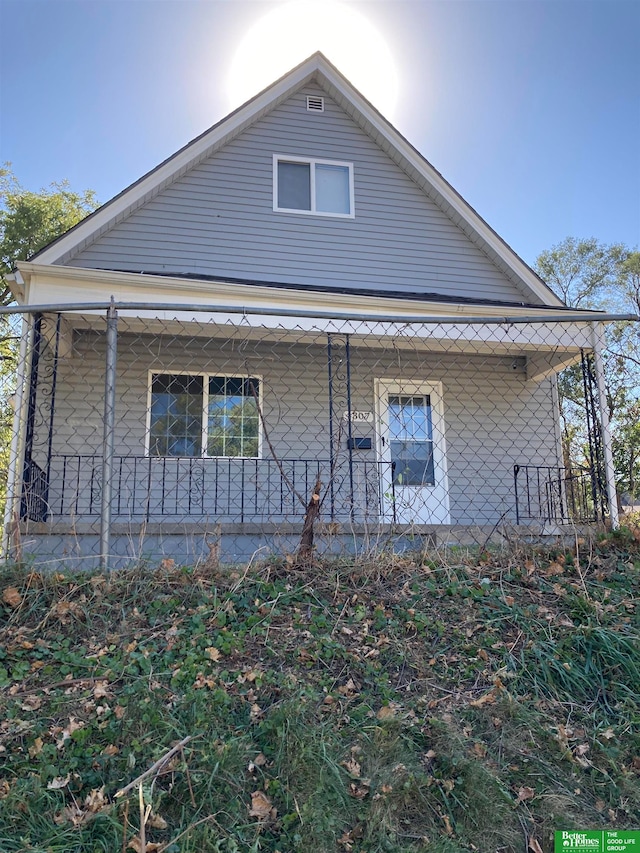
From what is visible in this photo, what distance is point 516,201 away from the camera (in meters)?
15.3

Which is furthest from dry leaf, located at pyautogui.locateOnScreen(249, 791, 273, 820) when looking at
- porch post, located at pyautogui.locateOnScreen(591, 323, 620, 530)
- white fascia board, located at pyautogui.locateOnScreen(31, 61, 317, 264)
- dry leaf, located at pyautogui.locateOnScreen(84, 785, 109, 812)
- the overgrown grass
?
white fascia board, located at pyautogui.locateOnScreen(31, 61, 317, 264)

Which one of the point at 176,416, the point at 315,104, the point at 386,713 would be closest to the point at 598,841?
the point at 386,713

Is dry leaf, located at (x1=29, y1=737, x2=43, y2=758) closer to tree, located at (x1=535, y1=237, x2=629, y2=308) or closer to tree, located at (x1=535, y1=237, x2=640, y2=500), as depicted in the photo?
tree, located at (x1=535, y1=237, x2=640, y2=500)

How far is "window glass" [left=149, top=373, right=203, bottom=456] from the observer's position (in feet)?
29.0

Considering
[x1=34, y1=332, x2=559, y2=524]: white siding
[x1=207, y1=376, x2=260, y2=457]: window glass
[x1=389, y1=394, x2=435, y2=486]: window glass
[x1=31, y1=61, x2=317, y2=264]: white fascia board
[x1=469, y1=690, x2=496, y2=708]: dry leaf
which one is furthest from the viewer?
[x1=389, y1=394, x2=435, y2=486]: window glass

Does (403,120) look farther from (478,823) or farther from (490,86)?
(478,823)

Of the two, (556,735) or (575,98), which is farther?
(575,98)

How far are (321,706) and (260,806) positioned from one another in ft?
1.62

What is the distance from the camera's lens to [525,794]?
2346 mm

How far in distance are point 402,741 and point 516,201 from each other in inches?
591

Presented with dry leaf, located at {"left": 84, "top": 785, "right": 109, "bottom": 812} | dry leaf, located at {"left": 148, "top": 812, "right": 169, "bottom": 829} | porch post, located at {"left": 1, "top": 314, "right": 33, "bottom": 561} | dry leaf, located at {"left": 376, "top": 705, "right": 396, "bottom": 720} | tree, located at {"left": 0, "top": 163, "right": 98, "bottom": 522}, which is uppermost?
tree, located at {"left": 0, "top": 163, "right": 98, "bottom": 522}

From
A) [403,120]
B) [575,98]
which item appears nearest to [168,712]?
[403,120]

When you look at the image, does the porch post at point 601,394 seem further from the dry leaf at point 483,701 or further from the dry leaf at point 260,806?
the dry leaf at point 260,806

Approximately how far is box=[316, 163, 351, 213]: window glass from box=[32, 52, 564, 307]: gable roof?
0.89 m
